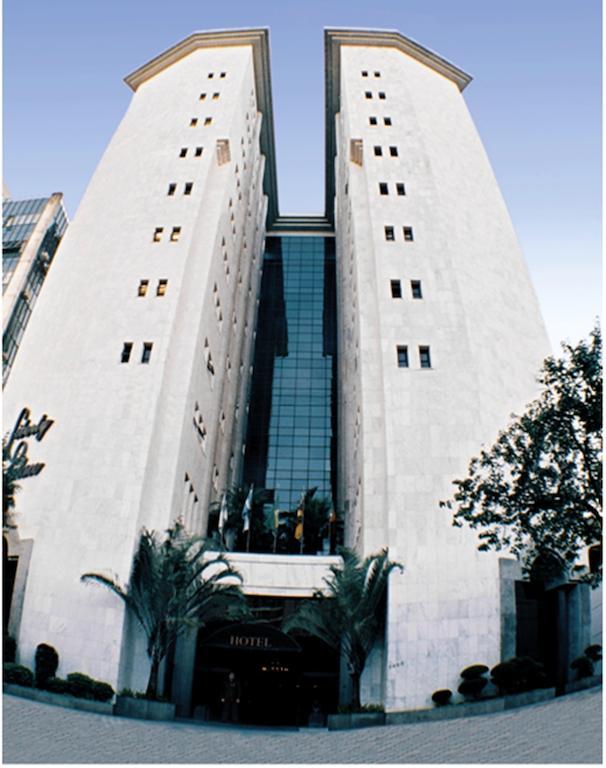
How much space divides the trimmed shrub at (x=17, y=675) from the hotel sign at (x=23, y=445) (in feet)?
24.0

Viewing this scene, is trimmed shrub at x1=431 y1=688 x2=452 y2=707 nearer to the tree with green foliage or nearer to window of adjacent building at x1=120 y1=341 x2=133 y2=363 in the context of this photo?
the tree with green foliage

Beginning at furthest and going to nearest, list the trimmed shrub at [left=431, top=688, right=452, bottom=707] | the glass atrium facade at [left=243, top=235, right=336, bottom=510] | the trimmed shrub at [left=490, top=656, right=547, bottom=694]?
the glass atrium facade at [left=243, top=235, right=336, bottom=510] < the trimmed shrub at [left=431, top=688, right=452, bottom=707] < the trimmed shrub at [left=490, top=656, right=547, bottom=694]

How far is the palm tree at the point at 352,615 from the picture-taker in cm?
2750

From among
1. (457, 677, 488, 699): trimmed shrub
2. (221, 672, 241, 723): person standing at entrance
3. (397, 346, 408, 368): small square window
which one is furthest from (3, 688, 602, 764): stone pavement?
(397, 346, 408, 368): small square window

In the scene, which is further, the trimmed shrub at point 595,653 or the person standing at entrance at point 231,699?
the person standing at entrance at point 231,699

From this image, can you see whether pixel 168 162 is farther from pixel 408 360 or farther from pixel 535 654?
pixel 535 654

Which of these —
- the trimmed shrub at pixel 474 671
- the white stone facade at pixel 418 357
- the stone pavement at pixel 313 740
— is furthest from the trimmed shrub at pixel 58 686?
the trimmed shrub at pixel 474 671

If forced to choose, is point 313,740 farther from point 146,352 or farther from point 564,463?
point 146,352

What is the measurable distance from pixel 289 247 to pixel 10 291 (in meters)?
31.3

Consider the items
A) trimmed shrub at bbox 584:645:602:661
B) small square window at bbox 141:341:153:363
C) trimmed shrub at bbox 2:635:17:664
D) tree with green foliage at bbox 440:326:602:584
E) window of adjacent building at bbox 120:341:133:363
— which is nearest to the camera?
tree with green foliage at bbox 440:326:602:584

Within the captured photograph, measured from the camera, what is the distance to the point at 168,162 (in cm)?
4838

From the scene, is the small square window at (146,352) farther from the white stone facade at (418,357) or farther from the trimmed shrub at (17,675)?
the trimmed shrub at (17,675)

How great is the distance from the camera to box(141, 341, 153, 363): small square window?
36.5m

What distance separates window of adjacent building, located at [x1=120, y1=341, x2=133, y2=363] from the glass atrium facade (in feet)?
73.8
